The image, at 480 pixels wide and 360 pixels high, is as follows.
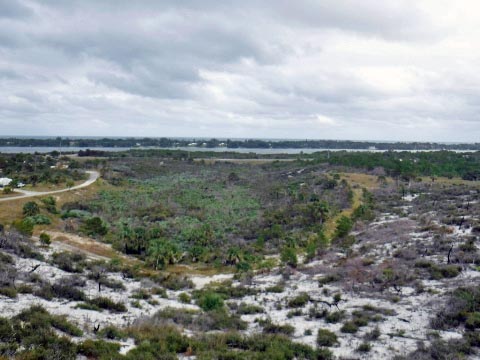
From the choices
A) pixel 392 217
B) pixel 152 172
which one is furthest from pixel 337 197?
pixel 152 172

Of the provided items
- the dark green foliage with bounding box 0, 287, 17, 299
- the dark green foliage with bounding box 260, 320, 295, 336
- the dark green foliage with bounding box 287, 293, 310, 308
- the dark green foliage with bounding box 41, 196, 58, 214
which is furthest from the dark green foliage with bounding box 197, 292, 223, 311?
the dark green foliage with bounding box 41, 196, 58, 214

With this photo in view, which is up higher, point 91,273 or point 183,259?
point 91,273

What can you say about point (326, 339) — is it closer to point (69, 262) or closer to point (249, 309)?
point (249, 309)

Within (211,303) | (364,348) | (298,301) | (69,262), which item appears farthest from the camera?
(69,262)

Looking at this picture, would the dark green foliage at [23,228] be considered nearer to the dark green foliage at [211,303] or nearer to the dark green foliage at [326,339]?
the dark green foliage at [211,303]

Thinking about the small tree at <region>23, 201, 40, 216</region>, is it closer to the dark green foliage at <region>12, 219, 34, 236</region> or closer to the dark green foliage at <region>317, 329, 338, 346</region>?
the dark green foliage at <region>12, 219, 34, 236</region>

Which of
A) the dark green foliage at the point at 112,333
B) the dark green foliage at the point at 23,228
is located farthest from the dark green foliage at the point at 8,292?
the dark green foliage at the point at 23,228

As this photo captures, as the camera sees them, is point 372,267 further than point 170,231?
No

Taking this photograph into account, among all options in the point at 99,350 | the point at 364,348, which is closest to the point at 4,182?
the point at 99,350

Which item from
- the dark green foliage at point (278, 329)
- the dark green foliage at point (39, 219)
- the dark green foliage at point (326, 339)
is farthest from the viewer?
the dark green foliage at point (39, 219)

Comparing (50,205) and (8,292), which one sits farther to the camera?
(50,205)

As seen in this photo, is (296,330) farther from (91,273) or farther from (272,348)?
(91,273)
